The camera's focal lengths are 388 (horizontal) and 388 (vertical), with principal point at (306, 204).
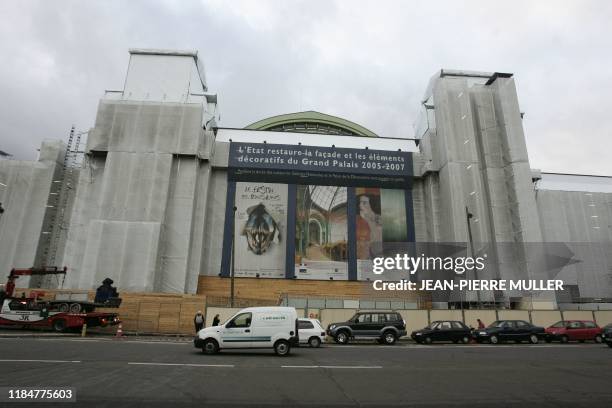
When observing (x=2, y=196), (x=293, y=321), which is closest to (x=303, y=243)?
(x=293, y=321)

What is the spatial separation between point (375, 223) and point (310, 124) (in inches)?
721

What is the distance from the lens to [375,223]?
125 ft

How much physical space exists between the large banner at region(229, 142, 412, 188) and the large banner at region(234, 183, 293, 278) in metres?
1.39

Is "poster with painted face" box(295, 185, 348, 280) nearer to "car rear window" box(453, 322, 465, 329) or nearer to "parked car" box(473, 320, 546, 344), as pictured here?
"car rear window" box(453, 322, 465, 329)

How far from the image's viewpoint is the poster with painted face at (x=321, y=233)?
36.1 meters

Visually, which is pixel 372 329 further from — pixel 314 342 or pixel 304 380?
pixel 304 380

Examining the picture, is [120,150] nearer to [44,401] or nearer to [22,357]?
[22,357]

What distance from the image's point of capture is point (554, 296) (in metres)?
31.4

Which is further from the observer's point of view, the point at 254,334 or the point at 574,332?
the point at 574,332

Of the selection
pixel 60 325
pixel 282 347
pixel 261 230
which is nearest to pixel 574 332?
pixel 282 347

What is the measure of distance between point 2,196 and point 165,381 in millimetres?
37215

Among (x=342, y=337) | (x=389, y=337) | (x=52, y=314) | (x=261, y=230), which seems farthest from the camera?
(x=261, y=230)

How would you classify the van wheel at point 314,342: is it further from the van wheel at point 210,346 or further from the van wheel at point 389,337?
the van wheel at point 210,346

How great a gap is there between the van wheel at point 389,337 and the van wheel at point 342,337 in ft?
6.19
